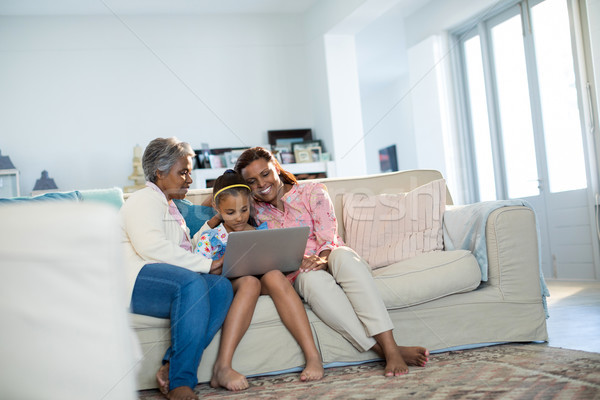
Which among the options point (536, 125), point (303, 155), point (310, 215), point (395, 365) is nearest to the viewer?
point (395, 365)

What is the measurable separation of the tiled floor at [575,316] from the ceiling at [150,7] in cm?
374

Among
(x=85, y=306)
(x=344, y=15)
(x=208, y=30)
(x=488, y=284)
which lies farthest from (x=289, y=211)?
(x=208, y=30)

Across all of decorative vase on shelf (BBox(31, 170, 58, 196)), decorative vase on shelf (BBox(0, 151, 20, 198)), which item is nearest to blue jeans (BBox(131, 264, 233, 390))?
decorative vase on shelf (BBox(31, 170, 58, 196))

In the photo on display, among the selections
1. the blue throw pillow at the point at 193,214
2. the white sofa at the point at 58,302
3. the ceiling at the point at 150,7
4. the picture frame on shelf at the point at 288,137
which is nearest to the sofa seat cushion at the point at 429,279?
the blue throw pillow at the point at 193,214

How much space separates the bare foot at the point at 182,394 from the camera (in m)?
1.83

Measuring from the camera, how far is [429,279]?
2.27 meters

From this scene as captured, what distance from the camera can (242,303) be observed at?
6.87ft

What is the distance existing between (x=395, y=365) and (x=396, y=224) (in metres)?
0.91

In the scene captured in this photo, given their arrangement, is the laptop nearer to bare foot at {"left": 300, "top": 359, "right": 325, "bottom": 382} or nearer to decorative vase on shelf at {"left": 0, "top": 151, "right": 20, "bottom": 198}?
bare foot at {"left": 300, "top": 359, "right": 325, "bottom": 382}

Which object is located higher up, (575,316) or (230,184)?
(230,184)

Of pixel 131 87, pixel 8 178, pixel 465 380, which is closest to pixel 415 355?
pixel 465 380

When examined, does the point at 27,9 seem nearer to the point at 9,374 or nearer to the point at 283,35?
the point at 283,35

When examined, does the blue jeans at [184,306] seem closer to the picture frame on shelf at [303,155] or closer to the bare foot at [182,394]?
the bare foot at [182,394]

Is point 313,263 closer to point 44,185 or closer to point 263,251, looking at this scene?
point 263,251
